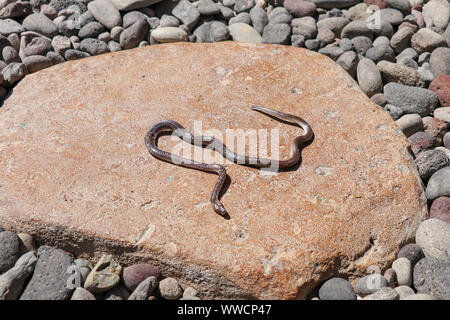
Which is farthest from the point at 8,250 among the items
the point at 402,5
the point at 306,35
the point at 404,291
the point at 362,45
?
the point at 402,5

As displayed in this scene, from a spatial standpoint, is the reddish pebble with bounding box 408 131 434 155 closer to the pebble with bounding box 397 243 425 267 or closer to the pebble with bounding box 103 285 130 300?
the pebble with bounding box 397 243 425 267

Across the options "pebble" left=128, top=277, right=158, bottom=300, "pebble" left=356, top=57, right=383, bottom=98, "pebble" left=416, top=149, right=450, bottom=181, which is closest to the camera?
"pebble" left=128, top=277, right=158, bottom=300

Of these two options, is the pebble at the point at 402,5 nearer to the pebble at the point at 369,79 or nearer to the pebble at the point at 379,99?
the pebble at the point at 369,79

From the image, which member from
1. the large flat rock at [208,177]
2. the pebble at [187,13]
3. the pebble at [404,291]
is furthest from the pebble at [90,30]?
the pebble at [404,291]

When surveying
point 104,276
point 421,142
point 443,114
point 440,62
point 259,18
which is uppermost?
point 259,18

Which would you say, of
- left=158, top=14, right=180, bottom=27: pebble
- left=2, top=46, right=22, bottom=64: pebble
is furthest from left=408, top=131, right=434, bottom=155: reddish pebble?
left=2, top=46, right=22, bottom=64: pebble

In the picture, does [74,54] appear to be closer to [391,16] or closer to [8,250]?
[8,250]

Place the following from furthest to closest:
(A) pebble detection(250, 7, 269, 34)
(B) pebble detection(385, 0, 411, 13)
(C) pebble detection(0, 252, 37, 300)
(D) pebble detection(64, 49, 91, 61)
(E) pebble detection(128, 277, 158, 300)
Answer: (B) pebble detection(385, 0, 411, 13)
(A) pebble detection(250, 7, 269, 34)
(D) pebble detection(64, 49, 91, 61)
(E) pebble detection(128, 277, 158, 300)
(C) pebble detection(0, 252, 37, 300)
